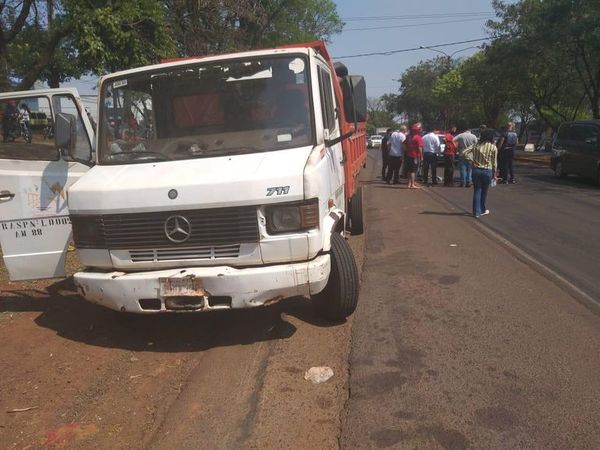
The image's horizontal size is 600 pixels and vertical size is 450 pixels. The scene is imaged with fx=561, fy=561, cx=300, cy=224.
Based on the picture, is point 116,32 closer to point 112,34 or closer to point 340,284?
point 112,34

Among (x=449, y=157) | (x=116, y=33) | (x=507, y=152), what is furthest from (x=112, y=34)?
(x=507, y=152)

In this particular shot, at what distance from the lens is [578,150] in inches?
642

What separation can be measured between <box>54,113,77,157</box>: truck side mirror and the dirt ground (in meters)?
1.68

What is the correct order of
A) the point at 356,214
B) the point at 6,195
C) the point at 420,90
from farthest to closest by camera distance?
the point at 420,90 < the point at 356,214 < the point at 6,195

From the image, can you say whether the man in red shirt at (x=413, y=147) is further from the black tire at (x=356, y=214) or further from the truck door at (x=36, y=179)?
the truck door at (x=36, y=179)

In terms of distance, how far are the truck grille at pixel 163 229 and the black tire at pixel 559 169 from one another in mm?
16053

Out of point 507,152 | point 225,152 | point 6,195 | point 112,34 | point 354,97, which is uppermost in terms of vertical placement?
point 112,34

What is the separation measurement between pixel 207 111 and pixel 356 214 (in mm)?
4427

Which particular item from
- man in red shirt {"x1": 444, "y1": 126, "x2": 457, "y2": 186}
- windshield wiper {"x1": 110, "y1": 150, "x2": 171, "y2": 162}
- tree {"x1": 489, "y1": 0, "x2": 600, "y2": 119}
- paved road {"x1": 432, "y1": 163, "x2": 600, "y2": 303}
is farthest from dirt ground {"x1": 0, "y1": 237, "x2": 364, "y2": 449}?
tree {"x1": 489, "y1": 0, "x2": 600, "y2": 119}

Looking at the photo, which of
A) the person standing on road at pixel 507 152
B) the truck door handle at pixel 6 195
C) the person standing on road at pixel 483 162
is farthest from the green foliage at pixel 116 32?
the person standing on road at pixel 507 152

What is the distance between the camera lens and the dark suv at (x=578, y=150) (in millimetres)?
15461

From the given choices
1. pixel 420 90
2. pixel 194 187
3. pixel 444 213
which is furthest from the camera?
pixel 420 90

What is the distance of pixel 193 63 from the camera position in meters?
5.02

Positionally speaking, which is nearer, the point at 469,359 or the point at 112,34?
the point at 469,359
